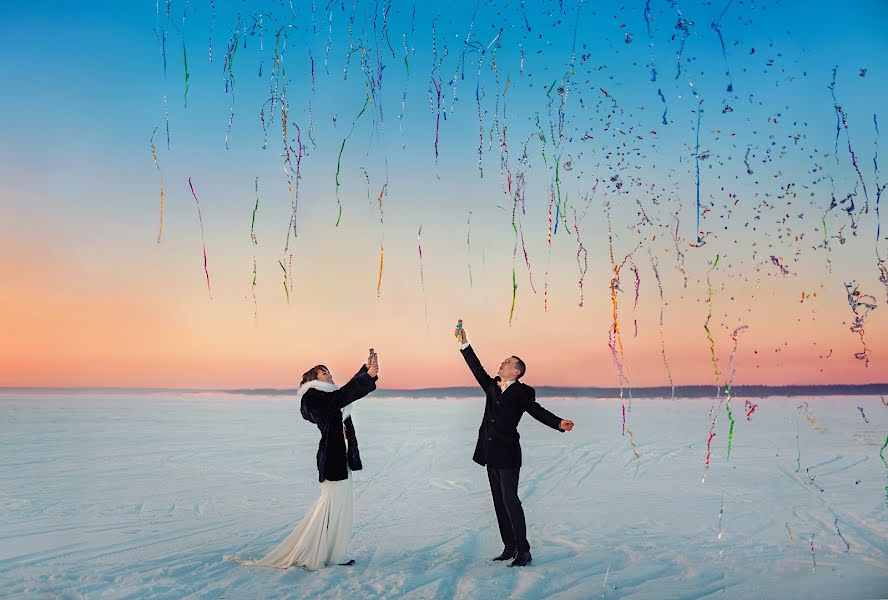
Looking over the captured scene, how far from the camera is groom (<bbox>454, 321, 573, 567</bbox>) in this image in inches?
225

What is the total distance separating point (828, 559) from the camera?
6086 mm

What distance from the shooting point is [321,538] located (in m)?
5.61

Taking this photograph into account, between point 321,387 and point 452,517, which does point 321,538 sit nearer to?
point 321,387

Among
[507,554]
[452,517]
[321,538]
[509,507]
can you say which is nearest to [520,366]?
[509,507]

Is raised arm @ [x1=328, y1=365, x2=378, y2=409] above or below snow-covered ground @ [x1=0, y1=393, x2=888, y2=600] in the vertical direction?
above

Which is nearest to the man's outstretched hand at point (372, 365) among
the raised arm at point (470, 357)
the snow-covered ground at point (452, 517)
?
the raised arm at point (470, 357)

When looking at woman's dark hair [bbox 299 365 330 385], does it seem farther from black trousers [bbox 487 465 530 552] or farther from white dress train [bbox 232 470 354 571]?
black trousers [bbox 487 465 530 552]

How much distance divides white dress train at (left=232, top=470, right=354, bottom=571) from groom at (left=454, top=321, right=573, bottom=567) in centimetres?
116

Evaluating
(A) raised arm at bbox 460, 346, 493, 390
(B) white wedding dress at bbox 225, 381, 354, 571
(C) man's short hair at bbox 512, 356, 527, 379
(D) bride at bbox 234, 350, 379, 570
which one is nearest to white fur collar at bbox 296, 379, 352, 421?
(D) bride at bbox 234, 350, 379, 570

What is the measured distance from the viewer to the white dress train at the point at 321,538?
5590 mm

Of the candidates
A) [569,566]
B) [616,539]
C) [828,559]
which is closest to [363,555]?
[569,566]

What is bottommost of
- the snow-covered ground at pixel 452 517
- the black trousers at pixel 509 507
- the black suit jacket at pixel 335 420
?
the snow-covered ground at pixel 452 517

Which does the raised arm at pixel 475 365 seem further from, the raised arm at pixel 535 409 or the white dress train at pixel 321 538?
the white dress train at pixel 321 538

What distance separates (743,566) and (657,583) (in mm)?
970
